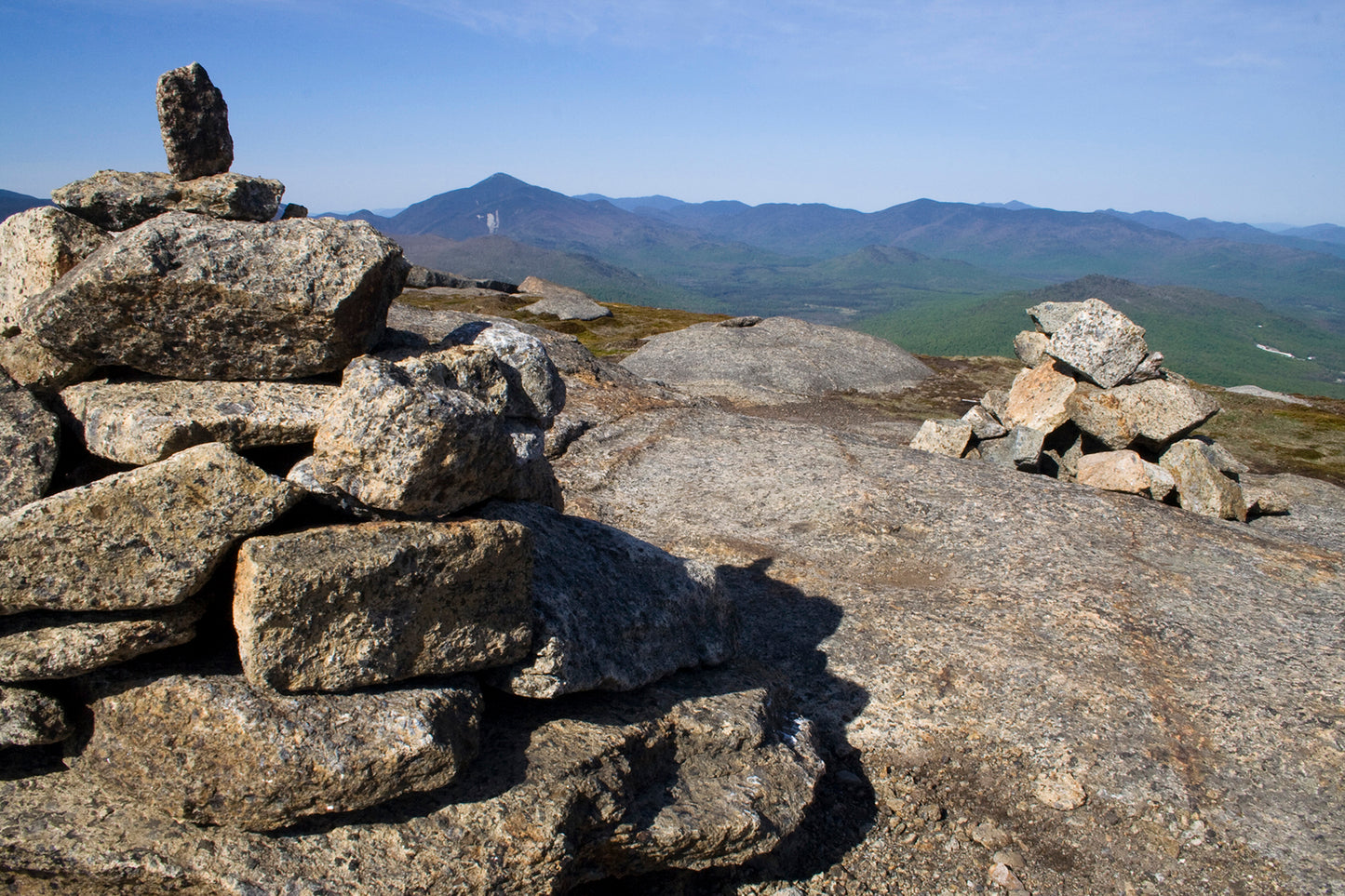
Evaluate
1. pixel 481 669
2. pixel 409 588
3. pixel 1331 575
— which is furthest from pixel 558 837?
pixel 1331 575

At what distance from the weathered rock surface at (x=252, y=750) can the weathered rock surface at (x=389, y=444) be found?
1.99 meters

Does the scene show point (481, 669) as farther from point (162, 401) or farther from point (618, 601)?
point (162, 401)

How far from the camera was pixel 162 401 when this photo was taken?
8398 mm

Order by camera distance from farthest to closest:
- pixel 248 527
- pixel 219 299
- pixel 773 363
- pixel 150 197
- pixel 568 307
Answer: pixel 568 307, pixel 773 363, pixel 150 197, pixel 219 299, pixel 248 527

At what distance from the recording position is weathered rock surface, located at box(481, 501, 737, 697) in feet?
29.6

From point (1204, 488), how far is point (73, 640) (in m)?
27.3

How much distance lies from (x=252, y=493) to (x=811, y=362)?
42.8 metres

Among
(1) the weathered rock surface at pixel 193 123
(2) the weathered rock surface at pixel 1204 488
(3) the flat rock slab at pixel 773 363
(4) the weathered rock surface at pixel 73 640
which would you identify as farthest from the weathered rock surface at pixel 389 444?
(3) the flat rock slab at pixel 773 363

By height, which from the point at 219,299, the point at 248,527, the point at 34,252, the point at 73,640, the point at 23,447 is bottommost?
the point at 73,640

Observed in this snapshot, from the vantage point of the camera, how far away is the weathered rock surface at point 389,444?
303 inches

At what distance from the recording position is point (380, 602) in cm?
766

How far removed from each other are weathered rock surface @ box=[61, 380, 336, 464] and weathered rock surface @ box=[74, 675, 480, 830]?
2333 millimetres

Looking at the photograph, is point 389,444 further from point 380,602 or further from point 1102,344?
point 1102,344

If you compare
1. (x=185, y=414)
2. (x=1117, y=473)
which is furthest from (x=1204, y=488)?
(x=185, y=414)
